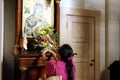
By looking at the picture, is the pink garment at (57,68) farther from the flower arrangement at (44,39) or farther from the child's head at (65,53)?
the flower arrangement at (44,39)

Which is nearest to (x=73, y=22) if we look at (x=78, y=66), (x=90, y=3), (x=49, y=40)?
(x=90, y=3)

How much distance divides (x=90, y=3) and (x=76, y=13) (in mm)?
499

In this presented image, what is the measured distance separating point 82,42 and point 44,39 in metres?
1.58

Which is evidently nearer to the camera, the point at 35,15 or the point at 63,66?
the point at 63,66

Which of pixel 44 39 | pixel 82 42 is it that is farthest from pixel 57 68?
pixel 82 42

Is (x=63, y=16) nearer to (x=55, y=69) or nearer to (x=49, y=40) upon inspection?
(x=49, y=40)

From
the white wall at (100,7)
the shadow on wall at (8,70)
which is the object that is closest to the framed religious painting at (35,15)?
the shadow on wall at (8,70)

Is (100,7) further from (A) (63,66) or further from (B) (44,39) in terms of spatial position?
(A) (63,66)

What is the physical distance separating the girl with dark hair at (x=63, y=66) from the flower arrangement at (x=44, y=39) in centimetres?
83

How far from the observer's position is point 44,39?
351cm

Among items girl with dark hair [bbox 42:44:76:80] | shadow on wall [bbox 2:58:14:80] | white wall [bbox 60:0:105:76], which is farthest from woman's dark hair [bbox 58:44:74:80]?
white wall [bbox 60:0:105:76]

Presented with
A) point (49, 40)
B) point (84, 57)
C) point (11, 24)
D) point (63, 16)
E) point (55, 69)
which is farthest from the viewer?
point (84, 57)

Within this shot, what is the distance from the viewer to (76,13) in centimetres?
474

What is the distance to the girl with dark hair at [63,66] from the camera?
2.55 meters
